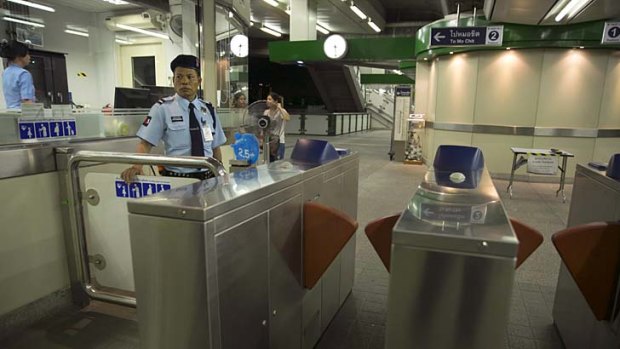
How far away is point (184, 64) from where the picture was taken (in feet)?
7.32

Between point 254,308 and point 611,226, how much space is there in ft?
4.61

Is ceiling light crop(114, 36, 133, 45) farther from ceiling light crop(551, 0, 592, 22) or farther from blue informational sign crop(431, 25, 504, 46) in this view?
ceiling light crop(551, 0, 592, 22)

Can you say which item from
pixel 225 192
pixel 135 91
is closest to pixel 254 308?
pixel 225 192

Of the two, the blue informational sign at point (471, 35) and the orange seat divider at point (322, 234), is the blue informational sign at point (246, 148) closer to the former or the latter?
the orange seat divider at point (322, 234)

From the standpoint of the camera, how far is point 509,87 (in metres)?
6.32


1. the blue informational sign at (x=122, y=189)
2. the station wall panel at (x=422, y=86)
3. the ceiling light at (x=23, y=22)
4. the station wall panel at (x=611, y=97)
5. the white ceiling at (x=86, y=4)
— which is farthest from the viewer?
the station wall panel at (x=422, y=86)

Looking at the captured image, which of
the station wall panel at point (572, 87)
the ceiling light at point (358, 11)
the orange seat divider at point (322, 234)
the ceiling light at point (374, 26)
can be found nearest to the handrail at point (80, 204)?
the orange seat divider at point (322, 234)

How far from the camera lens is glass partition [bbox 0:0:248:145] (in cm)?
276

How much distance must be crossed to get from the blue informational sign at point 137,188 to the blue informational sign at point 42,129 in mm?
619

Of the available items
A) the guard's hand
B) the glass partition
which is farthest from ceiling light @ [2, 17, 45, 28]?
the guard's hand

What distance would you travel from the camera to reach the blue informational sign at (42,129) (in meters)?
2.28

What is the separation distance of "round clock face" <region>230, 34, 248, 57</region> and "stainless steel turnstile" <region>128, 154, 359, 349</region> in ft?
13.9

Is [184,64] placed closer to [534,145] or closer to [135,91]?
[135,91]

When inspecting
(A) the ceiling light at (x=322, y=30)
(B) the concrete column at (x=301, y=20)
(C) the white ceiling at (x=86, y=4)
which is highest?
(A) the ceiling light at (x=322, y=30)
